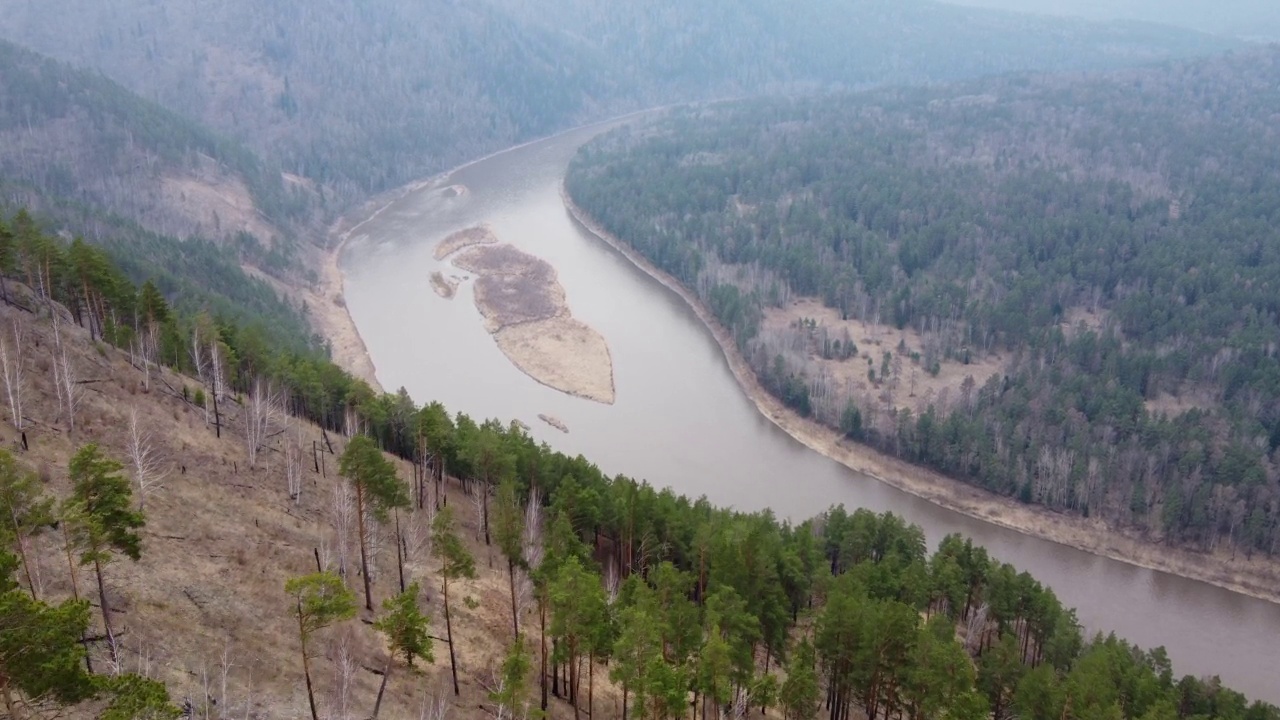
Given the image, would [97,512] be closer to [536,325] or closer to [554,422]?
[554,422]

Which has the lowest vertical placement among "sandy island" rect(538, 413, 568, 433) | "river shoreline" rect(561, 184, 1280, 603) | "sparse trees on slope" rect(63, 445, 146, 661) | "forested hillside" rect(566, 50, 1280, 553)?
"river shoreline" rect(561, 184, 1280, 603)

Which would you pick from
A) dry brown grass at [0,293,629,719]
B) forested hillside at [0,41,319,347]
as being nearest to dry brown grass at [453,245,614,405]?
forested hillside at [0,41,319,347]

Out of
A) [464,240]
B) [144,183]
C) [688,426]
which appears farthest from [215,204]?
[688,426]

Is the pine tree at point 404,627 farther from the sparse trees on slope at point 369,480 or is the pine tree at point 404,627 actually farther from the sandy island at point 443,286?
the sandy island at point 443,286

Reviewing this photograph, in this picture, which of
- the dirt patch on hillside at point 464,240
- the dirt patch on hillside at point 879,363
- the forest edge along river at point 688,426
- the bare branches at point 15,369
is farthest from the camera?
the dirt patch on hillside at point 464,240

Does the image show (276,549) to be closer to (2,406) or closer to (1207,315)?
(2,406)

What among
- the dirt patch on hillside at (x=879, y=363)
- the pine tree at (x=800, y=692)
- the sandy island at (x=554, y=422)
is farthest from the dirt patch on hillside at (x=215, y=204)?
the pine tree at (x=800, y=692)

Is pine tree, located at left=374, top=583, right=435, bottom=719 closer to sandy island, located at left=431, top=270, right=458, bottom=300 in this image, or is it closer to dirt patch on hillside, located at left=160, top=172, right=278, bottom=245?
sandy island, located at left=431, top=270, right=458, bottom=300
